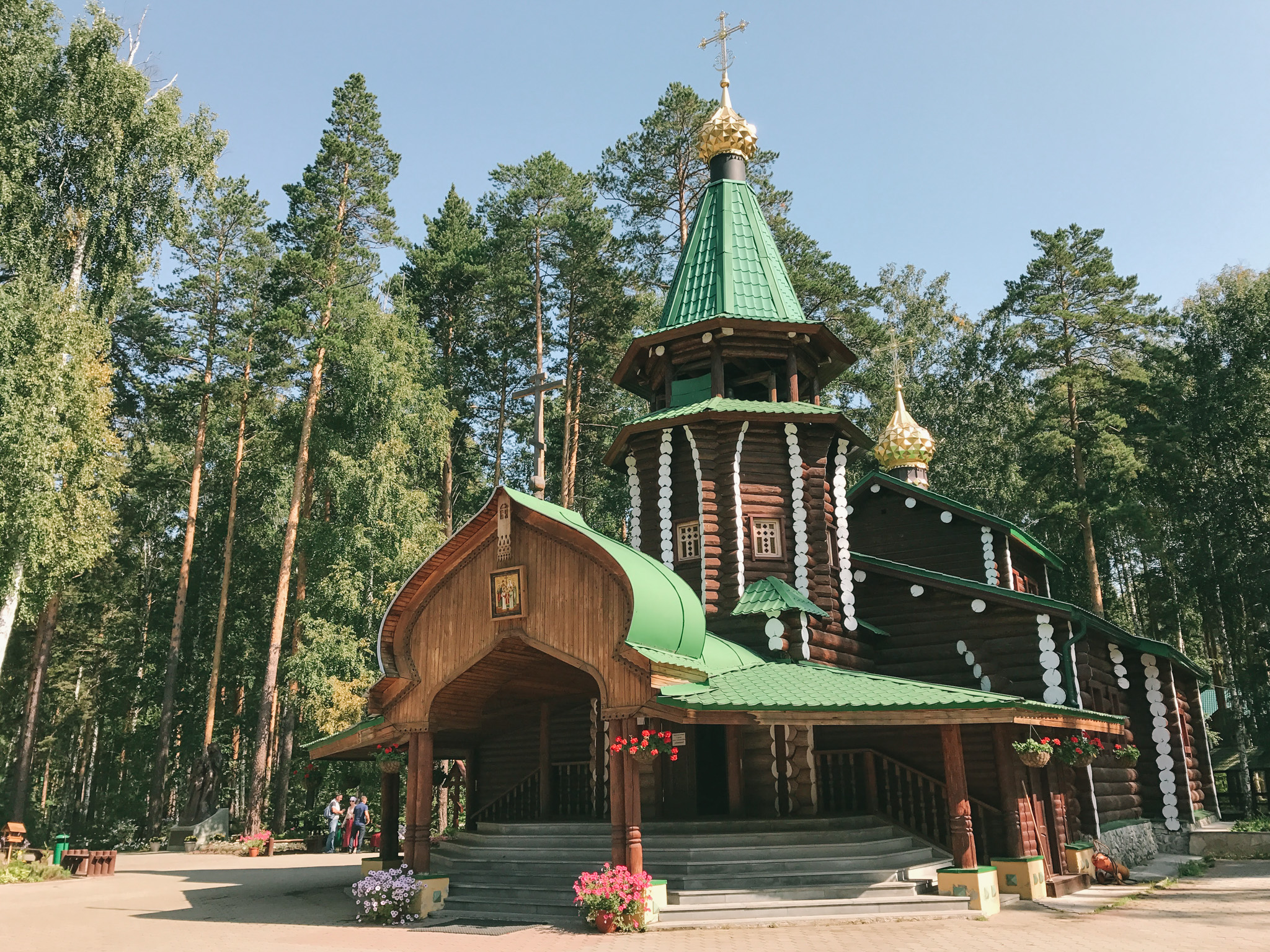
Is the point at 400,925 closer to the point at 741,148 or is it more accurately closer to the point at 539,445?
the point at 539,445

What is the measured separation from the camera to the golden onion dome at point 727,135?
18.0 metres

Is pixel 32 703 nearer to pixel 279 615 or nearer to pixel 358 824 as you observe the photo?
pixel 279 615

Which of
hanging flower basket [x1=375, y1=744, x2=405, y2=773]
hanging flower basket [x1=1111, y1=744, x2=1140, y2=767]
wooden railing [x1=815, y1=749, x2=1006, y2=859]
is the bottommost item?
wooden railing [x1=815, y1=749, x2=1006, y2=859]

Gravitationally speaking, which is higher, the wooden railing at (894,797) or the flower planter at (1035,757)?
the flower planter at (1035,757)

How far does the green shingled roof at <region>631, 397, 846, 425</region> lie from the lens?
47.9ft

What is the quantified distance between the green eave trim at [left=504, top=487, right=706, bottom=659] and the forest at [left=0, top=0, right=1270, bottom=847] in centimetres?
1240

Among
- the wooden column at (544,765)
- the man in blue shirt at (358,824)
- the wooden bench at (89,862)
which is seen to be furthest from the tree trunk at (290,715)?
the wooden column at (544,765)

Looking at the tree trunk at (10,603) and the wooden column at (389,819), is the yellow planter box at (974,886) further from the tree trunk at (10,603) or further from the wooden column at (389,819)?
the tree trunk at (10,603)

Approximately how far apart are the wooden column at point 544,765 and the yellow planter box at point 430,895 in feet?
10.2

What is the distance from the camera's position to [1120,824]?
49.7 feet

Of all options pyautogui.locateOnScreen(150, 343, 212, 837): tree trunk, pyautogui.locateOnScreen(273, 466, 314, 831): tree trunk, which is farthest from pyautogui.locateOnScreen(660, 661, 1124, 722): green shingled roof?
pyautogui.locateOnScreen(150, 343, 212, 837): tree trunk

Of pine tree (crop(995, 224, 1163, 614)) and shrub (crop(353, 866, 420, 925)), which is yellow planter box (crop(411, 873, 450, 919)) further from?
pine tree (crop(995, 224, 1163, 614))

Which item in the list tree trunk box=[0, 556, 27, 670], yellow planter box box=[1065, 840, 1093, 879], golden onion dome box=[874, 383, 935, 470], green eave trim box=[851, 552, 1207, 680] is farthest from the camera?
golden onion dome box=[874, 383, 935, 470]

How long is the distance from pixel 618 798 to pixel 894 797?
517 cm
